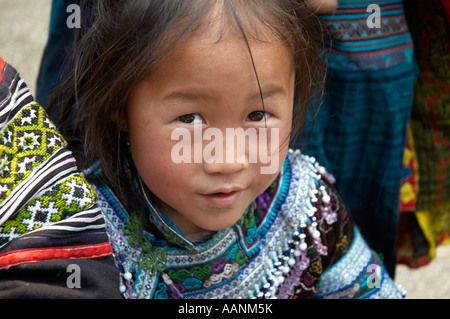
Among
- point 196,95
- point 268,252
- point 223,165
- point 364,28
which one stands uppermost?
point 364,28

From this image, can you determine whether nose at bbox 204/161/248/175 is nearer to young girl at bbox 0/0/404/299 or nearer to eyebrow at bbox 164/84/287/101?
young girl at bbox 0/0/404/299

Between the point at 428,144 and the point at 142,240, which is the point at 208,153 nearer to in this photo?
the point at 142,240

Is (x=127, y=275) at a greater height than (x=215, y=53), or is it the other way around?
(x=215, y=53)

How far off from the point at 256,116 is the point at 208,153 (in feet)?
0.37

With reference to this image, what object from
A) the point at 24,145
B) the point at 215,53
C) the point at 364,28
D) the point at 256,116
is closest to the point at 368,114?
the point at 364,28

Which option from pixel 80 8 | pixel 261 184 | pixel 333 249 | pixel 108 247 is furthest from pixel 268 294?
pixel 80 8

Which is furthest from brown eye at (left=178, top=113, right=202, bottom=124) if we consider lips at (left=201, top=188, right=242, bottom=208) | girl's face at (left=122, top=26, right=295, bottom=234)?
lips at (left=201, top=188, right=242, bottom=208)

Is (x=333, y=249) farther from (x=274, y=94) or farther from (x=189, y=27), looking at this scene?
(x=189, y=27)

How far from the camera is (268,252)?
1.25 m

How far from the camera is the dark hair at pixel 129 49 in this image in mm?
943

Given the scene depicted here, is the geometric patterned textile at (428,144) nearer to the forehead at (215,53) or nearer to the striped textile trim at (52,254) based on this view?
the forehead at (215,53)

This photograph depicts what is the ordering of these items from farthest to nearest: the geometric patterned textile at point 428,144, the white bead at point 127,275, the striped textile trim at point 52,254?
the geometric patterned textile at point 428,144
the white bead at point 127,275
the striped textile trim at point 52,254

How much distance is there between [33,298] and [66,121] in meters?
0.50

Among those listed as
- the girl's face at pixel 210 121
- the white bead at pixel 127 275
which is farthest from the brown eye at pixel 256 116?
the white bead at pixel 127 275
